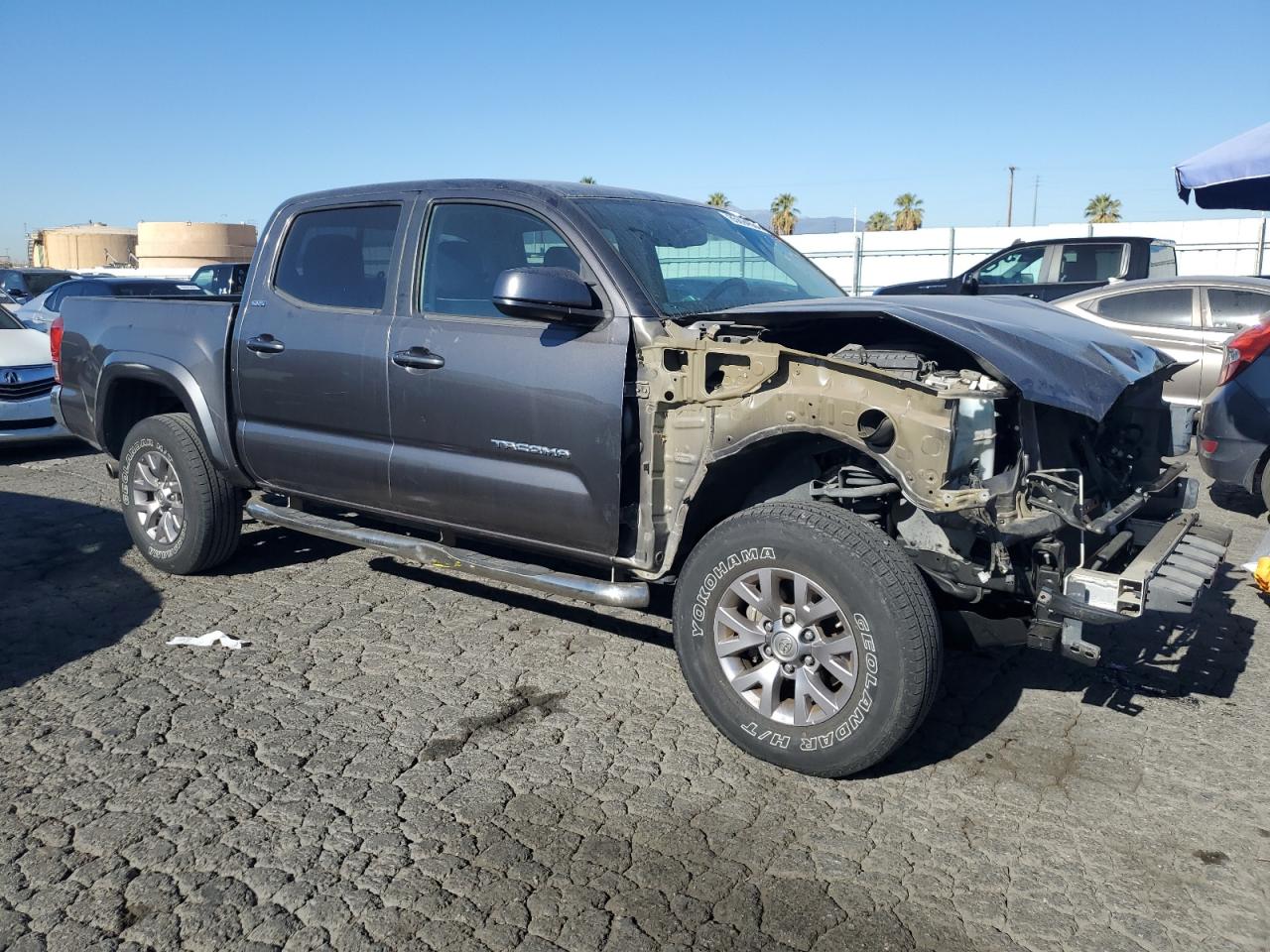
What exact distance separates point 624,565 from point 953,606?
1229mm

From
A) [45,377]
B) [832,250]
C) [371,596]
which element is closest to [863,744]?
[371,596]

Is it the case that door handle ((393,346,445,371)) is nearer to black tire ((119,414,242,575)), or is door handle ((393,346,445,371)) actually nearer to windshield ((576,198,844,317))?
windshield ((576,198,844,317))

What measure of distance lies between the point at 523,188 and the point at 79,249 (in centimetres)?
6769

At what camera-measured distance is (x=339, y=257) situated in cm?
499

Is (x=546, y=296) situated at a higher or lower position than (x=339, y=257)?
lower

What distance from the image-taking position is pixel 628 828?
324 cm

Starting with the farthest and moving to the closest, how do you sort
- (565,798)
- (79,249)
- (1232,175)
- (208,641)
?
1. (79,249)
2. (1232,175)
3. (208,641)
4. (565,798)

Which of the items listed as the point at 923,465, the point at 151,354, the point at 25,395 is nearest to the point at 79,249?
the point at 25,395

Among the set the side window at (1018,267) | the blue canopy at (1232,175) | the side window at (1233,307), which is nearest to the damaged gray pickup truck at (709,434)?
the blue canopy at (1232,175)

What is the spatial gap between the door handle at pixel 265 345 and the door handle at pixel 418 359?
0.81 m

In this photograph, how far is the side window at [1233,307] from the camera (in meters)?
9.16

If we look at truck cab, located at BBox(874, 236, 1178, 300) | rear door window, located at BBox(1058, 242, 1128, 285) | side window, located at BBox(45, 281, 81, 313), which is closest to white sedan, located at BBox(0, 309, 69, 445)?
side window, located at BBox(45, 281, 81, 313)

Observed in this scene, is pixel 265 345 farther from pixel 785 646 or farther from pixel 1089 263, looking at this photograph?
pixel 1089 263

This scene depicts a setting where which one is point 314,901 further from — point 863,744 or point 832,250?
point 832,250
